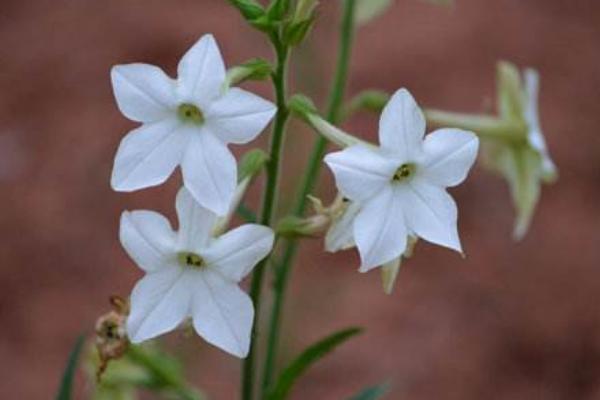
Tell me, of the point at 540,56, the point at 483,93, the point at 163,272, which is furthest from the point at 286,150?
the point at 163,272

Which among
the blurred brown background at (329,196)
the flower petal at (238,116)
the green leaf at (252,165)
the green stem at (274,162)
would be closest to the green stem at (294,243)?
the green stem at (274,162)

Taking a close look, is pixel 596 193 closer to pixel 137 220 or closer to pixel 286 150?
pixel 286 150

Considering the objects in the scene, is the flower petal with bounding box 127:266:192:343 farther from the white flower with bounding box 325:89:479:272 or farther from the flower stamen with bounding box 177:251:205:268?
the white flower with bounding box 325:89:479:272

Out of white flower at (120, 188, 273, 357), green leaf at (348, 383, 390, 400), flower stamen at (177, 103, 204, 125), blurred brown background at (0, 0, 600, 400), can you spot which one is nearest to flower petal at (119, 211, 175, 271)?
white flower at (120, 188, 273, 357)

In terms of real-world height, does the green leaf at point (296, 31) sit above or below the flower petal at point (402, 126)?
above

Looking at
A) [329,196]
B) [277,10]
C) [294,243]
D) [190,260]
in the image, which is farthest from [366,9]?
[329,196]

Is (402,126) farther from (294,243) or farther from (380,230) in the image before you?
(294,243)

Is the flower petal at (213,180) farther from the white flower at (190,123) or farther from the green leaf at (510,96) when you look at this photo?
the green leaf at (510,96)
